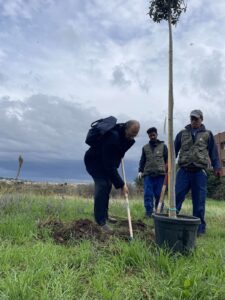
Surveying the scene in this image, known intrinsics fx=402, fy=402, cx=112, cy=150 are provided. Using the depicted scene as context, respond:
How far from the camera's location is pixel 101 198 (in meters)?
5.54

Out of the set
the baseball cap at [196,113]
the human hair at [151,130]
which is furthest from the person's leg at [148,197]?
the baseball cap at [196,113]

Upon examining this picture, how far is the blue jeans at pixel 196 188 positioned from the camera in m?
5.80

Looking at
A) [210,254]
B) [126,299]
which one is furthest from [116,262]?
[210,254]

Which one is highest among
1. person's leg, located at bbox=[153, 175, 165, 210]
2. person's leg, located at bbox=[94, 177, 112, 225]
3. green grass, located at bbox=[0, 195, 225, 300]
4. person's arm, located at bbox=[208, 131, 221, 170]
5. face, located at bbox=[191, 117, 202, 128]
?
face, located at bbox=[191, 117, 202, 128]

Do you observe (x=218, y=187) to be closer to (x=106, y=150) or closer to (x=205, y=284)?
(x=106, y=150)

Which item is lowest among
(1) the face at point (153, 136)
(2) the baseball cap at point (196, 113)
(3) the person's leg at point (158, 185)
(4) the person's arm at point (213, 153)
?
(3) the person's leg at point (158, 185)

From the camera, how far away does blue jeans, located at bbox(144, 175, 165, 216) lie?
759 centimetres

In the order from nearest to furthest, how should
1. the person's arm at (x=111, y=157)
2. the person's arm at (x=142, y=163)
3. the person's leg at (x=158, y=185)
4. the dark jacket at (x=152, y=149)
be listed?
the person's arm at (x=111, y=157), the person's leg at (x=158, y=185), the dark jacket at (x=152, y=149), the person's arm at (x=142, y=163)

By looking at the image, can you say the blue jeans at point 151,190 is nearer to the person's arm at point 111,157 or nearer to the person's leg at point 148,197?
the person's leg at point 148,197

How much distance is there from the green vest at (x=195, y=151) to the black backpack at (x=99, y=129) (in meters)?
1.32

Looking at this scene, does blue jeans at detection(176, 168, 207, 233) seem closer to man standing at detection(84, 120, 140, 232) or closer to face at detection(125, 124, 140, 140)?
man standing at detection(84, 120, 140, 232)

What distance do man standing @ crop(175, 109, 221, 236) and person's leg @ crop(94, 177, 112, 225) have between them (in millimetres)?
1110

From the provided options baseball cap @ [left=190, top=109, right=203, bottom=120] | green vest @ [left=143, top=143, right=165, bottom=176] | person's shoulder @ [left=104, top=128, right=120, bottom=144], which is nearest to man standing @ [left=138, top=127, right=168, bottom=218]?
green vest @ [left=143, top=143, right=165, bottom=176]

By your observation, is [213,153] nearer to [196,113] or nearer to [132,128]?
[196,113]
